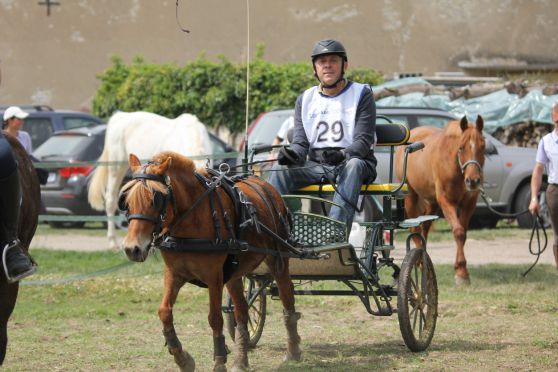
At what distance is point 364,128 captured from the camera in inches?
349

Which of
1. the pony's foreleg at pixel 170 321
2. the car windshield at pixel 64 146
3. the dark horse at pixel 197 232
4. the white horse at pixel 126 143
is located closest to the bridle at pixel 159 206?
the dark horse at pixel 197 232

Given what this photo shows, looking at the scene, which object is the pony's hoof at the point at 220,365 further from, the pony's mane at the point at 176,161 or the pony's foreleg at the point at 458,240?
the pony's foreleg at the point at 458,240

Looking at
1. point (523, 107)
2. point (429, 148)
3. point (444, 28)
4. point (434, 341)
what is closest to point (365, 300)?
point (434, 341)

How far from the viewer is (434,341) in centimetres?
945

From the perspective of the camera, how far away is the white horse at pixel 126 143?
17219 mm

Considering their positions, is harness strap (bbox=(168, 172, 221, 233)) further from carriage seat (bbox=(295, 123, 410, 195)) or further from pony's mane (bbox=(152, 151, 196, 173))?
carriage seat (bbox=(295, 123, 410, 195))

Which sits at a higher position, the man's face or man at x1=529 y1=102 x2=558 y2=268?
the man's face

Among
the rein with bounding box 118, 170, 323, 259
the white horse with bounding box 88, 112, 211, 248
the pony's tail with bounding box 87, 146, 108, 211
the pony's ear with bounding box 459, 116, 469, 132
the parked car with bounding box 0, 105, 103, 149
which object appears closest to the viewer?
the rein with bounding box 118, 170, 323, 259

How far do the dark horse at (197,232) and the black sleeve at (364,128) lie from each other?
1047 millimetres

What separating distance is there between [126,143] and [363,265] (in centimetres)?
995

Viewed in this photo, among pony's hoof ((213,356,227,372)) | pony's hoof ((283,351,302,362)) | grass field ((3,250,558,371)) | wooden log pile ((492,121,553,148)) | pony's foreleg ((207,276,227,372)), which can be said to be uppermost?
wooden log pile ((492,121,553,148))

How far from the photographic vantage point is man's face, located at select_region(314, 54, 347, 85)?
8953mm

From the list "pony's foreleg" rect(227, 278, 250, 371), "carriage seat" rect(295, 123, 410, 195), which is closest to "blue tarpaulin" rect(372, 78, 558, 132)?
"carriage seat" rect(295, 123, 410, 195)

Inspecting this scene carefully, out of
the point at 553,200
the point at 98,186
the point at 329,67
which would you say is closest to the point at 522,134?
the point at 98,186
